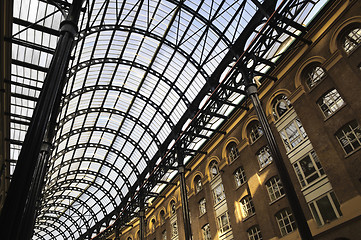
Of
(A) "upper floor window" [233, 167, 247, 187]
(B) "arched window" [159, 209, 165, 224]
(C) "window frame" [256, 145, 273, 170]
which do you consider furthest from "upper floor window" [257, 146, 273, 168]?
(B) "arched window" [159, 209, 165, 224]

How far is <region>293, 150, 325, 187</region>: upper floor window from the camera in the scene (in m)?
18.2

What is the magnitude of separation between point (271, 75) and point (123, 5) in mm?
13784

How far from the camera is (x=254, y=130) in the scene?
24.8 metres

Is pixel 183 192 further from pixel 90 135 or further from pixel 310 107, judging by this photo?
pixel 90 135

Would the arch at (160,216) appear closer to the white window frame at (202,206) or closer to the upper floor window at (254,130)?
the white window frame at (202,206)

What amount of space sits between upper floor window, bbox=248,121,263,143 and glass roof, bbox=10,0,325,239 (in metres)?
2.86

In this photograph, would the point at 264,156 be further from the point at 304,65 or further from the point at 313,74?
the point at 304,65

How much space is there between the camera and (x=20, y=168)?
6914 millimetres

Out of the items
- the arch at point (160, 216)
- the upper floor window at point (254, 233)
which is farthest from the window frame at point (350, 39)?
the arch at point (160, 216)

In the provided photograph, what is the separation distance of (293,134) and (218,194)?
10406mm

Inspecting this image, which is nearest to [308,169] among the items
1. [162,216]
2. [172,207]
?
[172,207]

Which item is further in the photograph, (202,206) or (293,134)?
(202,206)

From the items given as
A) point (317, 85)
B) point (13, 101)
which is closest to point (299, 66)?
point (317, 85)

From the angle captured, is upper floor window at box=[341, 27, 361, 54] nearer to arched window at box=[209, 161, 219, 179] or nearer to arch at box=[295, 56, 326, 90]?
arch at box=[295, 56, 326, 90]
